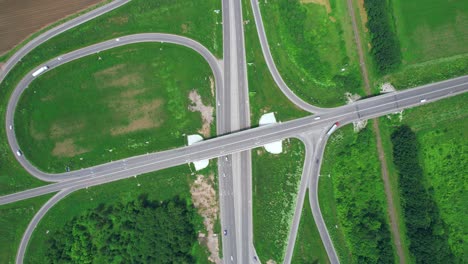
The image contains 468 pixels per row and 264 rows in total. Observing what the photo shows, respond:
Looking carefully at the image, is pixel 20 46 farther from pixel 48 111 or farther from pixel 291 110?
pixel 291 110

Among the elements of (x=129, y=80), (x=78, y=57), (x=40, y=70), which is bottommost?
→ (x=129, y=80)

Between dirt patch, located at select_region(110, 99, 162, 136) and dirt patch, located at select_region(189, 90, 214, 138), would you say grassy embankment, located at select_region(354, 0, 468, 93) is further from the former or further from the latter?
dirt patch, located at select_region(110, 99, 162, 136)

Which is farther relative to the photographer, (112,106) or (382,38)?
(112,106)

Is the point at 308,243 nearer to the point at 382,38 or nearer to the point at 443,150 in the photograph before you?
the point at 443,150

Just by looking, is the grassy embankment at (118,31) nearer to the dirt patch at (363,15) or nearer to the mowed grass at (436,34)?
the dirt patch at (363,15)

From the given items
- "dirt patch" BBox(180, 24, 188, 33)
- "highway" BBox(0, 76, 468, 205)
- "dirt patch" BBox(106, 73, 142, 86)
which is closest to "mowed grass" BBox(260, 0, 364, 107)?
"highway" BBox(0, 76, 468, 205)

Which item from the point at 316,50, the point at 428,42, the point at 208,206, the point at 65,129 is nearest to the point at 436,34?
the point at 428,42

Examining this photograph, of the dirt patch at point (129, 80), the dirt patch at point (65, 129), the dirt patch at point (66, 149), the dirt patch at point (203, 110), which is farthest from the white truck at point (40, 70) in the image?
the dirt patch at point (203, 110)
